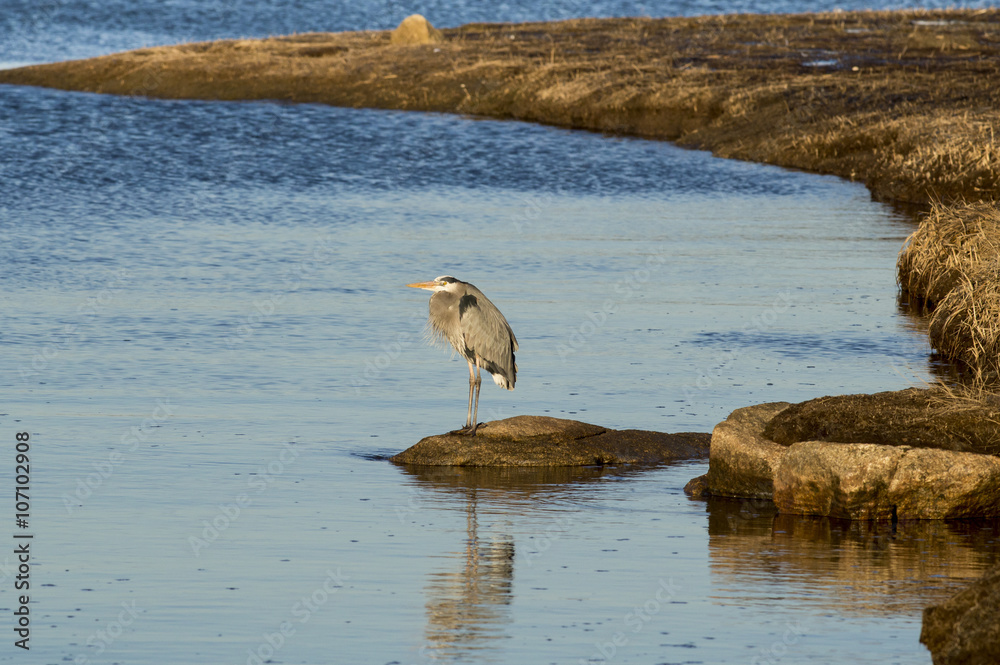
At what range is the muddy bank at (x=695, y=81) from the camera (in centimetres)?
3941

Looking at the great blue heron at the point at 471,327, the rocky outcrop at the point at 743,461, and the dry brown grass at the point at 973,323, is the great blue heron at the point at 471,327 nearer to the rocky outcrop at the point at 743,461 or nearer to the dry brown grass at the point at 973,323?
the rocky outcrop at the point at 743,461

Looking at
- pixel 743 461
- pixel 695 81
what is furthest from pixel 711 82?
pixel 743 461

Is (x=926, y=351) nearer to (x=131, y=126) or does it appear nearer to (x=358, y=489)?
(x=358, y=489)

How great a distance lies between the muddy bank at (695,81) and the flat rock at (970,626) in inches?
1000

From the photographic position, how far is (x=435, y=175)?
39656 millimetres

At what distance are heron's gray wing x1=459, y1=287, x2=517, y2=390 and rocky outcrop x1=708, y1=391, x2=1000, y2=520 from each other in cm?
258

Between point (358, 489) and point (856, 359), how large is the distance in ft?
27.4

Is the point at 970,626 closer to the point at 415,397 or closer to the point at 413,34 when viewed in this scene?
the point at 415,397

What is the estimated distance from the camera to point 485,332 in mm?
14703

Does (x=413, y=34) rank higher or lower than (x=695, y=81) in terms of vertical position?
higher

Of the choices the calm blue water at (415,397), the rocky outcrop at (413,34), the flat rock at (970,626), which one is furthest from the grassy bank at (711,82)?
the flat rock at (970,626)

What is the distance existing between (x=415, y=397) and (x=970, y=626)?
948 cm

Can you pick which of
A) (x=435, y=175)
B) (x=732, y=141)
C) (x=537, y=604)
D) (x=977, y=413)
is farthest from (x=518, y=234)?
(x=537, y=604)

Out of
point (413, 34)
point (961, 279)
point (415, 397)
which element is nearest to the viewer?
point (415, 397)
